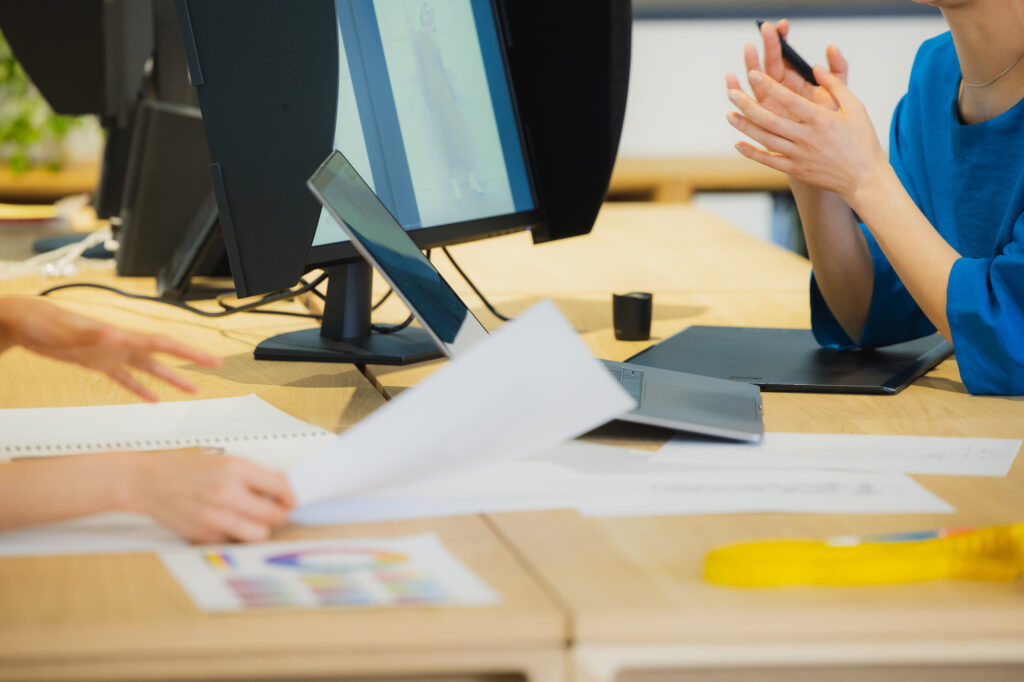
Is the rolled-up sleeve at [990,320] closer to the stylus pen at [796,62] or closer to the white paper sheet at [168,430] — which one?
the stylus pen at [796,62]

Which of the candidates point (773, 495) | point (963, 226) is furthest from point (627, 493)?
point (963, 226)

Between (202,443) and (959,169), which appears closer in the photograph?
(202,443)

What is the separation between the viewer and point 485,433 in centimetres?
59

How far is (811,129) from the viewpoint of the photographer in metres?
0.99

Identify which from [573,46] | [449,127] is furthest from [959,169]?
[449,127]

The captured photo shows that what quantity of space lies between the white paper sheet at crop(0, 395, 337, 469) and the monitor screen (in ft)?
0.63

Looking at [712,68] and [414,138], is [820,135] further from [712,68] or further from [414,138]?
[712,68]

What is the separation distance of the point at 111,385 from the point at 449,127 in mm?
424

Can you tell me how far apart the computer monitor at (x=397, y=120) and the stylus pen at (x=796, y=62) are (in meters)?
0.30

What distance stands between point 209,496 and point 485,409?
153 mm

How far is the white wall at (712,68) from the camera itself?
3.74 meters

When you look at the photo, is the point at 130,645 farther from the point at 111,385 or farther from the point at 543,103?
the point at 543,103

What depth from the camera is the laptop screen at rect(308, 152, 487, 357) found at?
28.7 inches

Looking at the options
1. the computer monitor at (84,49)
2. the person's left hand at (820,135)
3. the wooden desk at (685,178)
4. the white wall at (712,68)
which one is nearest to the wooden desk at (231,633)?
the person's left hand at (820,135)
